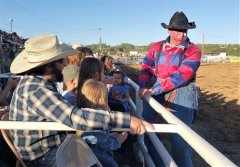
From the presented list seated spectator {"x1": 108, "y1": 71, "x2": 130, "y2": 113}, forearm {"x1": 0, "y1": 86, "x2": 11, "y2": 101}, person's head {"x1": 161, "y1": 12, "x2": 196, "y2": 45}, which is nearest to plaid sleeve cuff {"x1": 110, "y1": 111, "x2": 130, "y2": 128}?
person's head {"x1": 161, "y1": 12, "x2": 196, "y2": 45}

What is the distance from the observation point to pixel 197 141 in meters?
1.72

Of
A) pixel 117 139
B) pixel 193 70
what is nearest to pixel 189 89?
pixel 193 70

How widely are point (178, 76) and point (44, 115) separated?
153 cm

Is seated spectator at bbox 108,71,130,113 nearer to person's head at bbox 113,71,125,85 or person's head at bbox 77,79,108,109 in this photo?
person's head at bbox 113,71,125,85

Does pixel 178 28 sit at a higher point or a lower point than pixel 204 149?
higher

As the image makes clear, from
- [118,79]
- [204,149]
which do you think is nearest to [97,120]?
[204,149]

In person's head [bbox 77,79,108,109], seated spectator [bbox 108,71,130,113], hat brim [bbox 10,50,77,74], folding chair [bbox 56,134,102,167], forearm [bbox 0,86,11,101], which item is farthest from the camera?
seated spectator [bbox 108,71,130,113]

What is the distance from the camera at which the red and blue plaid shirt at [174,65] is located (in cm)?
342

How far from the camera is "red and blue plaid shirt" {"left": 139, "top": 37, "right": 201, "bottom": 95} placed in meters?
3.42

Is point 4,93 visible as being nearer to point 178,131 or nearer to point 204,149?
point 178,131

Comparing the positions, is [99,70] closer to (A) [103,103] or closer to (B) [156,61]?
(B) [156,61]

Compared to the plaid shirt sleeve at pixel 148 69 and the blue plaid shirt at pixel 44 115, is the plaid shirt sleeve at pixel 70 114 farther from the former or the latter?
the plaid shirt sleeve at pixel 148 69

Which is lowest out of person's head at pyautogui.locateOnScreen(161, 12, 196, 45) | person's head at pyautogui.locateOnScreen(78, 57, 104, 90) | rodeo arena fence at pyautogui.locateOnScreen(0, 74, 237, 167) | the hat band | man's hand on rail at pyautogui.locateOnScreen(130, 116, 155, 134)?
man's hand on rail at pyautogui.locateOnScreen(130, 116, 155, 134)

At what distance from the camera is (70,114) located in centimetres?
209
